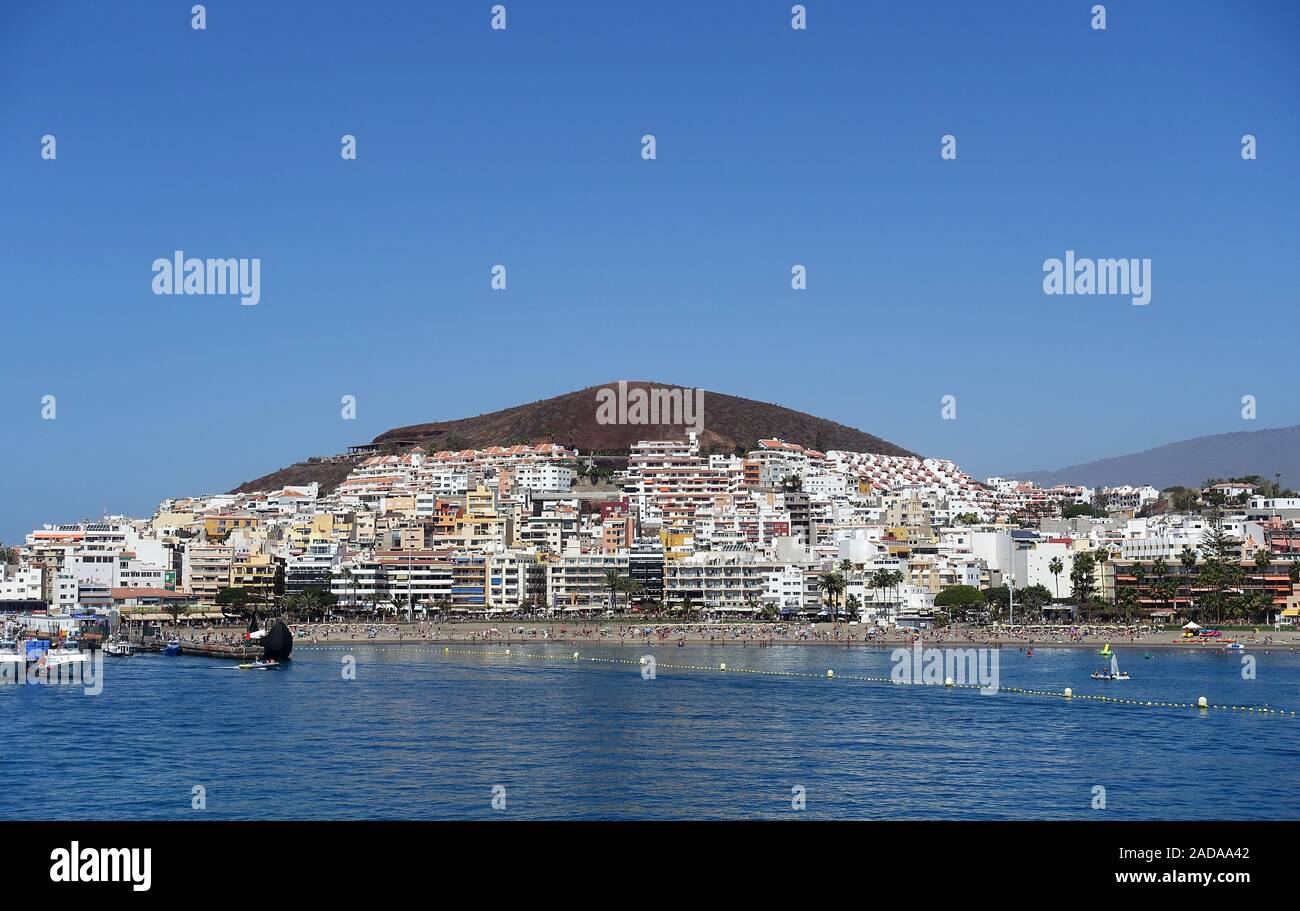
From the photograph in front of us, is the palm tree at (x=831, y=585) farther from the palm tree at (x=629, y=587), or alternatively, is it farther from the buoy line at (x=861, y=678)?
the buoy line at (x=861, y=678)

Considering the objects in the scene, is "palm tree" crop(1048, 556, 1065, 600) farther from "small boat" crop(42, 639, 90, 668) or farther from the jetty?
"small boat" crop(42, 639, 90, 668)

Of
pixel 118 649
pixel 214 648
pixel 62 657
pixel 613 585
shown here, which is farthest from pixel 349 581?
pixel 62 657

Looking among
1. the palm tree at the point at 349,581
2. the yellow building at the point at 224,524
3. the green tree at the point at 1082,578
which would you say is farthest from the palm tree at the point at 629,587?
the yellow building at the point at 224,524

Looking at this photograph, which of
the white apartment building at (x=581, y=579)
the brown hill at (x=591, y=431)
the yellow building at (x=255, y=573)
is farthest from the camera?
the brown hill at (x=591, y=431)

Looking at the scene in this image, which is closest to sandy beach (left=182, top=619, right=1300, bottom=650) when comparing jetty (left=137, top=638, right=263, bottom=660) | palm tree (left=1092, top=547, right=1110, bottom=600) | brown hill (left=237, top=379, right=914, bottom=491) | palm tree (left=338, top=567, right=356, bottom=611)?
jetty (left=137, top=638, right=263, bottom=660)

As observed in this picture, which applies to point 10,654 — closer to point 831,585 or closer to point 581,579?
point 581,579
